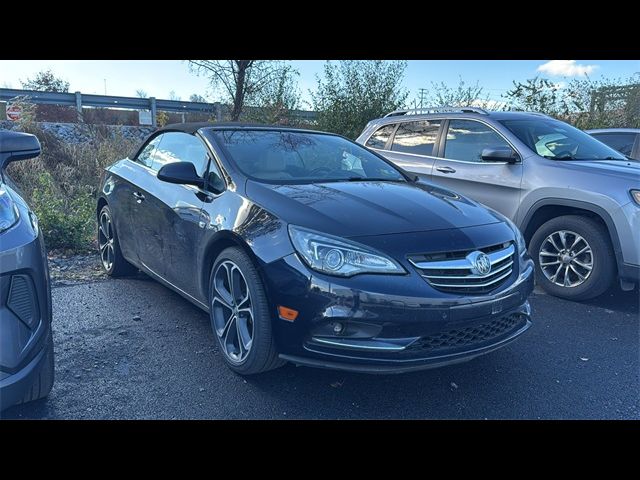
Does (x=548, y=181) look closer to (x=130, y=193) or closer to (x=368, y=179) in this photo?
(x=368, y=179)

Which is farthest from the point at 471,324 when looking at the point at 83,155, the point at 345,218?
the point at 83,155

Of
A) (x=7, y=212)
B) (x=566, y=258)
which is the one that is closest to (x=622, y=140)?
(x=566, y=258)

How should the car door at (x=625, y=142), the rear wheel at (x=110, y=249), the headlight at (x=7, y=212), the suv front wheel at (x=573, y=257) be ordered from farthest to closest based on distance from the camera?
the car door at (x=625, y=142)
the rear wheel at (x=110, y=249)
the suv front wheel at (x=573, y=257)
the headlight at (x=7, y=212)

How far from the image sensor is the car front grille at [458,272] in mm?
2598

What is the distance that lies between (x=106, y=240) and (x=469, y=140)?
407cm

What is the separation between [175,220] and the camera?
3.56 metres

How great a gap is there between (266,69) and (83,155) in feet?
15.9

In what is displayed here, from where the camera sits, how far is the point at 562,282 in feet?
15.3

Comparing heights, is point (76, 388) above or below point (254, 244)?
below

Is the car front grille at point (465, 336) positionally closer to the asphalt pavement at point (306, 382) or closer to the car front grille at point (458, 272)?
the car front grille at point (458, 272)

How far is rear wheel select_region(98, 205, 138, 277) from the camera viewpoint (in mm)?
4785

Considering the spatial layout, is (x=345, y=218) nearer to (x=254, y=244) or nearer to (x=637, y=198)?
(x=254, y=244)

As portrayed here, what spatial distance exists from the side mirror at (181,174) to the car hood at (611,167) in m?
3.51

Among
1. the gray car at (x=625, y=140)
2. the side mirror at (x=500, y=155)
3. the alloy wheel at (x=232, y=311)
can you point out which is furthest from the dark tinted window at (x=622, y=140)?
the alloy wheel at (x=232, y=311)
